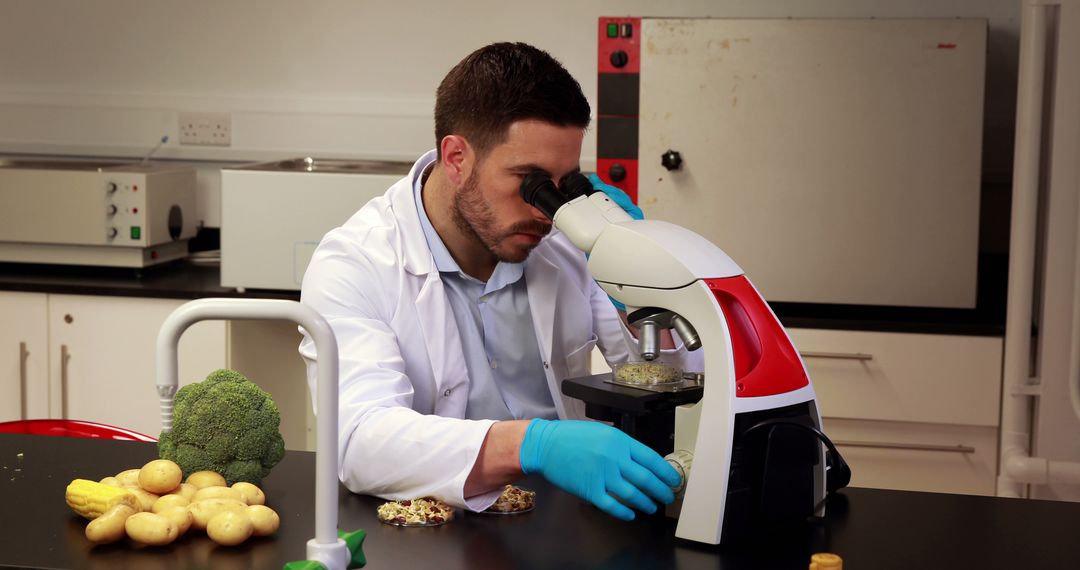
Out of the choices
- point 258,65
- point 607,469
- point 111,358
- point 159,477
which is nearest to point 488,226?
point 607,469

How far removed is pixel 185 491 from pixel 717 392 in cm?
59

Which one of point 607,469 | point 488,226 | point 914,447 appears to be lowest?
point 914,447

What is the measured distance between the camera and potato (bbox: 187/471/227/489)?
4.08 ft

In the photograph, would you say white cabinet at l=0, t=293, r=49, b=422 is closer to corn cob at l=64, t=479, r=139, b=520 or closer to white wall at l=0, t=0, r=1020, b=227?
white wall at l=0, t=0, r=1020, b=227

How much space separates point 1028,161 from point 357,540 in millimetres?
1801

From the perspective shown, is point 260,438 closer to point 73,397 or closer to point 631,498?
point 631,498

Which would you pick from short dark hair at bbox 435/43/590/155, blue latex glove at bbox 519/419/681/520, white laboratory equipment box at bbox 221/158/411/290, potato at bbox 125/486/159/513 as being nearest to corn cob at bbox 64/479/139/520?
potato at bbox 125/486/159/513

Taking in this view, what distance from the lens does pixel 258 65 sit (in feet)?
10.9

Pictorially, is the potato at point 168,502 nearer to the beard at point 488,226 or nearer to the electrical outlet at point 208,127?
A: the beard at point 488,226

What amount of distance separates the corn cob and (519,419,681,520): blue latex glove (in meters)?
0.45

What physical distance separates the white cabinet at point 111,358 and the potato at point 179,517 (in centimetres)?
168

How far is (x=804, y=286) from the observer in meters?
2.60

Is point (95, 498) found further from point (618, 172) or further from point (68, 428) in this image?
point (618, 172)

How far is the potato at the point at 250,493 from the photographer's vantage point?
123 centimetres
